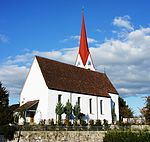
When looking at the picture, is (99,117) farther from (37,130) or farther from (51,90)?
(37,130)

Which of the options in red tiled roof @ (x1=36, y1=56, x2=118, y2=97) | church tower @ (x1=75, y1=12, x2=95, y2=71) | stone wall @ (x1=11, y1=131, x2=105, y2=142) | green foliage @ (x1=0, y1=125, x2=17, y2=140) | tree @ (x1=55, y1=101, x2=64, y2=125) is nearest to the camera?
green foliage @ (x1=0, y1=125, x2=17, y2=140)

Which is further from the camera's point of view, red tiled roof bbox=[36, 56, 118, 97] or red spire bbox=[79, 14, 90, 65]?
red spire bbox=[79, 14, 90, 65]

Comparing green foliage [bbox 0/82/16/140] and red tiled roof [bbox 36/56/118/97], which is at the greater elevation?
red tiled roof [bbox 36/56/118/97]

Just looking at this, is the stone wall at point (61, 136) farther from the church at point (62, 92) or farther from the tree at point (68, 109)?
the tree at point (68, 109)

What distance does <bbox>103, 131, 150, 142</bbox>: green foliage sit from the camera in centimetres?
2502

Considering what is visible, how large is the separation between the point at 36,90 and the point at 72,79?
751 cm

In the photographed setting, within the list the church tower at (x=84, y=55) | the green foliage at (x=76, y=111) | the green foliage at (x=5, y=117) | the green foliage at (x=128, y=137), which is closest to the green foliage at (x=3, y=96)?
the green foliage at (x=5, y=117)

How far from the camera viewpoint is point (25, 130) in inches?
1182

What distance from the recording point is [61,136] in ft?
100.0

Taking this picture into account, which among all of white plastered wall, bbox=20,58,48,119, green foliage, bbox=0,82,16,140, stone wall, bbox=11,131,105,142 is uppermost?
white plastered wall, bbox=20,58,48,119

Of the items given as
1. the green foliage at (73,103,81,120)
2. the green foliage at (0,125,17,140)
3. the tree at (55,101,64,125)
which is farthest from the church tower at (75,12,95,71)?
the green foliage at (0,125,17,140)

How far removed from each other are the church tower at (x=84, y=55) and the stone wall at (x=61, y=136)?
3309cm

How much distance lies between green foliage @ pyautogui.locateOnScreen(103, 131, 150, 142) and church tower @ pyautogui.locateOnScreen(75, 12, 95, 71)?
3757 cm

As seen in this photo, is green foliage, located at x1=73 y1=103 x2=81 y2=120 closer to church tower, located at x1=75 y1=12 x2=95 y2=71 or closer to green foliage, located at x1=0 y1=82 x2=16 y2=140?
green foliage, located at x1=0 y1=82 x2=16 y2=140
